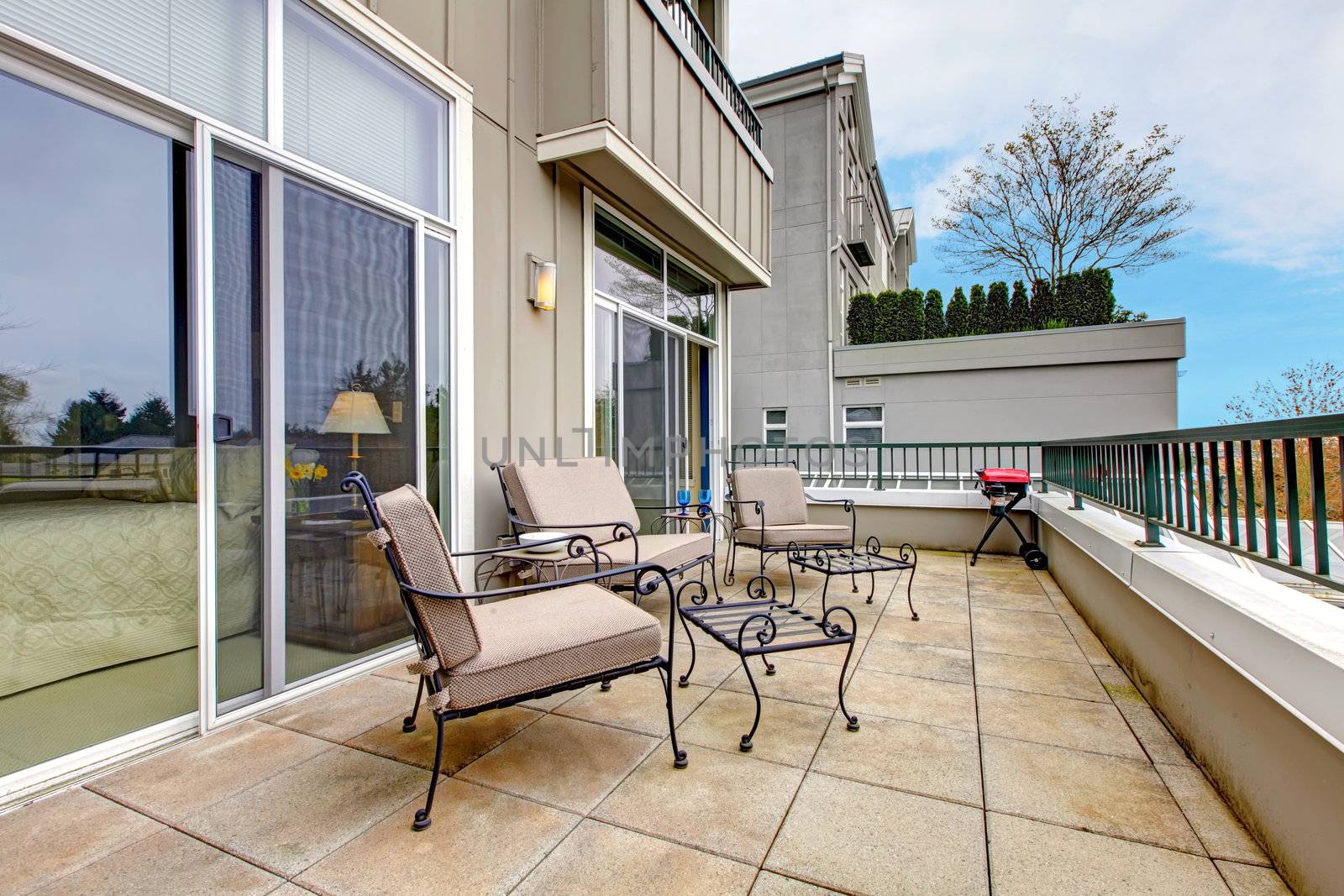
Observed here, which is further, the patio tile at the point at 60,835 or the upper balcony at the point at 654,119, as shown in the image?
the upper balcony at the point at 654,119

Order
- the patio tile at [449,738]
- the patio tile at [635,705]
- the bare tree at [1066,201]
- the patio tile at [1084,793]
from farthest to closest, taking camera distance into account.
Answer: the bare tree at [1066,201], the patio tile at [635,705], the patio tile at [449,738], the patio tile at [1084,793]

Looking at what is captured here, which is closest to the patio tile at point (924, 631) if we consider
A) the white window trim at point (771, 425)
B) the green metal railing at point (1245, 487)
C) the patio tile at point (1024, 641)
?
the patio tile at point (1024, 641)

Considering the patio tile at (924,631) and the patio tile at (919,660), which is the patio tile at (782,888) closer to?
the patio tile at (919,660)

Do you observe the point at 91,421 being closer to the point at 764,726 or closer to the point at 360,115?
the point at 360,115

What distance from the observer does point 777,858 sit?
1482 millimetres

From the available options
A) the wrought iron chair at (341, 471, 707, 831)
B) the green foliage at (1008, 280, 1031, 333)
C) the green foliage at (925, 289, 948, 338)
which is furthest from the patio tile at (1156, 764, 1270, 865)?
the green foliage at (1008, 280, 1031, 333)

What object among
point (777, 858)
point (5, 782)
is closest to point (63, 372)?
point (5, 782)

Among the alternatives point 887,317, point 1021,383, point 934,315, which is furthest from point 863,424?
point 934,315

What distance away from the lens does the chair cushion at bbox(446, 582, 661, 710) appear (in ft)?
5.49

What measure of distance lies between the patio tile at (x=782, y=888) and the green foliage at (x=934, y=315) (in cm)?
1076

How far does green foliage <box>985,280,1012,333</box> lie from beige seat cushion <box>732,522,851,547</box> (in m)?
8.10

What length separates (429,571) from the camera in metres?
1.65

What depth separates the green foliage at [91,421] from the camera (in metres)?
1.85

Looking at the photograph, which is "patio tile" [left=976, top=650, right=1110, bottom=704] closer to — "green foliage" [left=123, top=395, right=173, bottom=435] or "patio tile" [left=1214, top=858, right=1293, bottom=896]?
"patio tile" [left=1214, top=858, right=1293, bottom=896]
